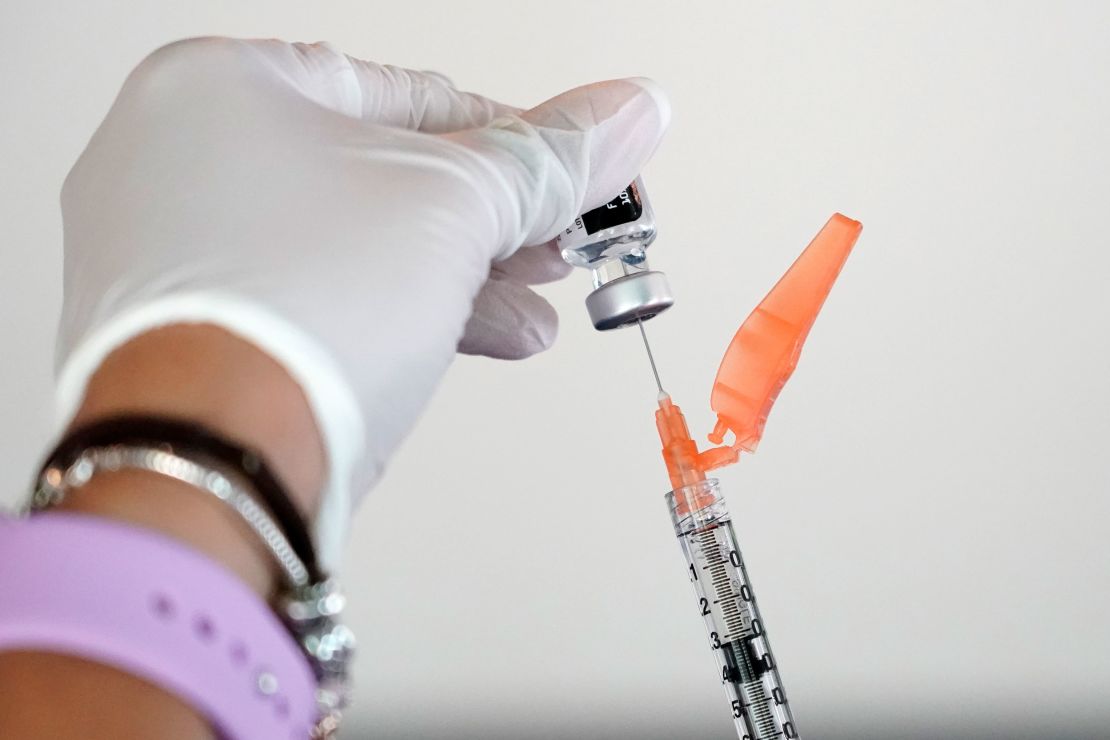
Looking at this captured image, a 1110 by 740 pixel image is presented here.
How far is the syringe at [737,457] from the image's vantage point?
2.85 ft

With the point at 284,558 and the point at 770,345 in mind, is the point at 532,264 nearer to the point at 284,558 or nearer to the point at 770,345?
the point at 770,345

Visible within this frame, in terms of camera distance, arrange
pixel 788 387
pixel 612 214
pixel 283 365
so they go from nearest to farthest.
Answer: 1. pixel 283 365
2. pixel 612 214
3. pixel 788 387

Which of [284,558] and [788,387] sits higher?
[788,387]

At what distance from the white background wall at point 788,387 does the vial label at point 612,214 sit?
0.65 m

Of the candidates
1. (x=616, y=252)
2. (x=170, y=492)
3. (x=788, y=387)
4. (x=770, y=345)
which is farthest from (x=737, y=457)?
(x=788, y=387)

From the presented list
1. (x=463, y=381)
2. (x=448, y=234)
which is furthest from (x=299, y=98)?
(x=463, y=381)

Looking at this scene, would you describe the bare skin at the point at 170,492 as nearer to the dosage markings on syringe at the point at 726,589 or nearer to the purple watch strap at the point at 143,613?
the purple watch strap at the point at 143,613

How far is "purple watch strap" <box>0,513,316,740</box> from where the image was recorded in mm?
389

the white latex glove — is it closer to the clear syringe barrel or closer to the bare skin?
the bare skin

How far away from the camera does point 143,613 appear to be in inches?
15.6

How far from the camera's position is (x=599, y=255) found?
3.23 ft

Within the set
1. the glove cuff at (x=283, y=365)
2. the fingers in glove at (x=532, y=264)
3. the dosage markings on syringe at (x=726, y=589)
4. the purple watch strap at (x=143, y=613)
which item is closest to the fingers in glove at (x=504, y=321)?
the fingers in glove at (x=532, y=264)

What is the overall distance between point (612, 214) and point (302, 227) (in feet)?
1.34

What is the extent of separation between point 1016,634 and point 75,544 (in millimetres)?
1556
